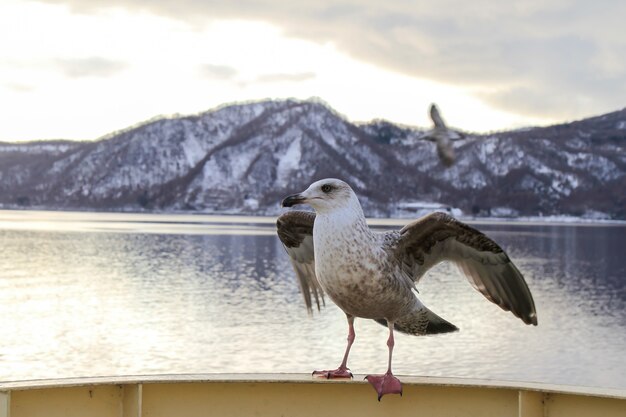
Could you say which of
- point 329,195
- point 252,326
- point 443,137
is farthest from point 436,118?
point 252,326

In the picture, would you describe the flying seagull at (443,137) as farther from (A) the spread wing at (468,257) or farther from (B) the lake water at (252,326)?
(B) the lake water at (252,326)

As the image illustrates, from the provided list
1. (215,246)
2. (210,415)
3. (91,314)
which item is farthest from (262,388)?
(215,246)

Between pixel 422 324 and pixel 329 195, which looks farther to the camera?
pixel 422 324

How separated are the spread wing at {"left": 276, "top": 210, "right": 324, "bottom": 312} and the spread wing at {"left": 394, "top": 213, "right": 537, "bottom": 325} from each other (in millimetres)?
627

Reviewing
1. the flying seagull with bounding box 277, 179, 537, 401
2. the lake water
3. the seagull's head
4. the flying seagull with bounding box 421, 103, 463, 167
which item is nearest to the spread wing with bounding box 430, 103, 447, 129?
the flying seagull with bounding box 421, 103, 463, 167

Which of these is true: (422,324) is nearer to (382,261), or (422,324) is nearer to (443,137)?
(382,261)

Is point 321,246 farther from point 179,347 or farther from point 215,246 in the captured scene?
point 215,246

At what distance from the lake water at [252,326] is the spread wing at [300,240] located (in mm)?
9473

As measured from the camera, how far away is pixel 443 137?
7.96m

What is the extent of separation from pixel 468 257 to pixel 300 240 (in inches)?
40.2

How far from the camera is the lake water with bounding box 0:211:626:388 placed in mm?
26188

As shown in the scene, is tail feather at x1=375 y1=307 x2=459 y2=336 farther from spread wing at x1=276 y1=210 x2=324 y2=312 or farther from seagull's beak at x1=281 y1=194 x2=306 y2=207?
seagull's beak at x1=281 y1=194 x2=306 y2=207

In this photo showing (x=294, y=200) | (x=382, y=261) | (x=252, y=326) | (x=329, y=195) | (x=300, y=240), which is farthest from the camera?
(x=252, y=326)

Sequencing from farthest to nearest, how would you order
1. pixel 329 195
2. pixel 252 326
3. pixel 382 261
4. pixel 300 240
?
pixel 252 326 → pixel 300 240 → pixel 382 261 → pixel 329 195
